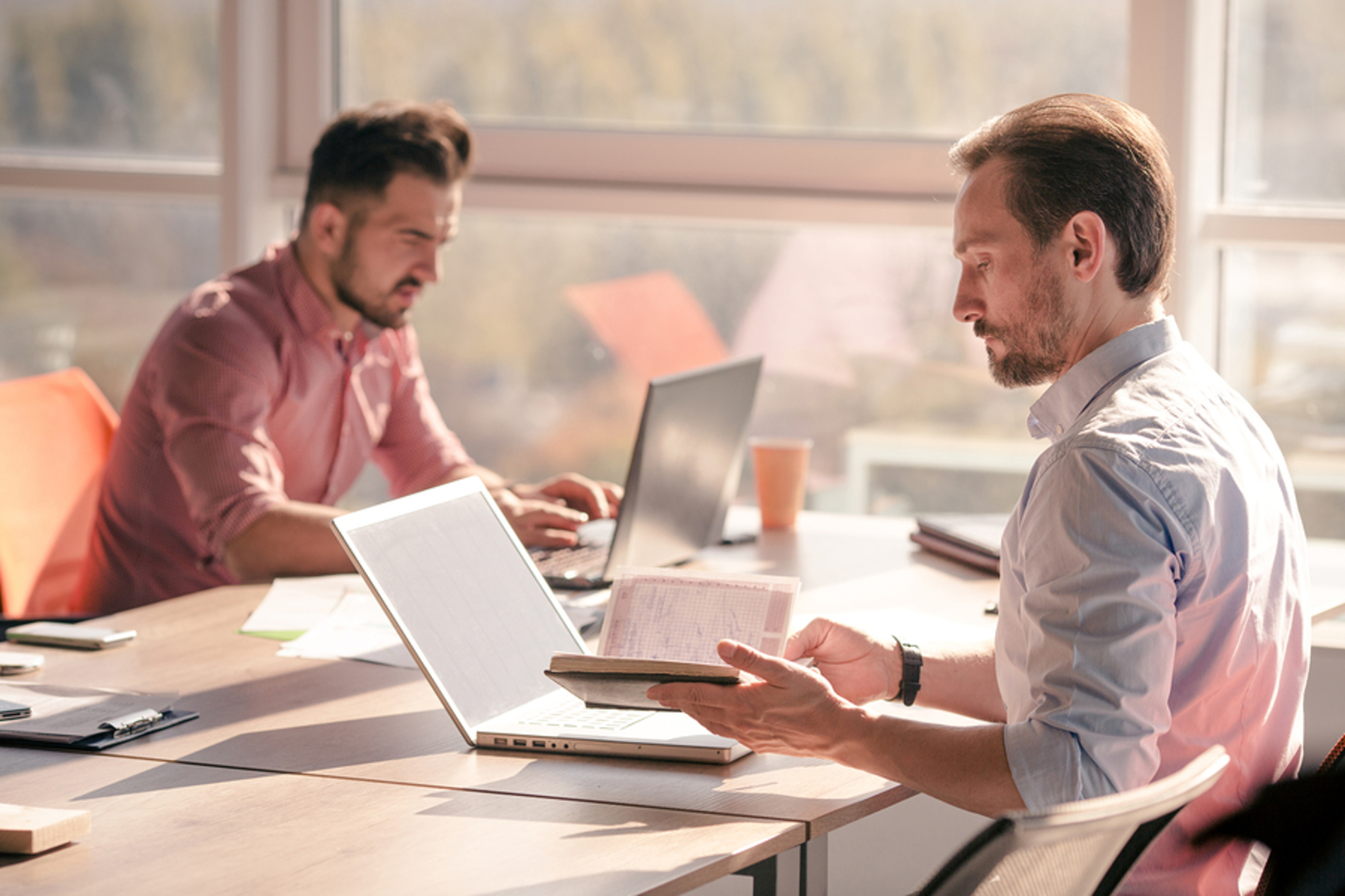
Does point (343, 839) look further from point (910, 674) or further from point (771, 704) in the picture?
point (910, 674)

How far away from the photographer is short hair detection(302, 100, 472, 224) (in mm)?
2625

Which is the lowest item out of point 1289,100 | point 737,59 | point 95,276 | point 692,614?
point 692,614

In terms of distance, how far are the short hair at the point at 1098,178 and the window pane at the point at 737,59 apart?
1.72 meters

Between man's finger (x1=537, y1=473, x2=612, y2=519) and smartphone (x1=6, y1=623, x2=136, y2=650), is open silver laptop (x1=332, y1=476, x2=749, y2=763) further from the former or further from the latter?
man's finger (x1=537, y1=473, x2=612, y2=519)

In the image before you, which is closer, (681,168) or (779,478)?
(779,478)

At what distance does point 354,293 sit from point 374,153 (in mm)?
259

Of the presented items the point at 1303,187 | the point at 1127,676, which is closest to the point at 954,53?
the point at 1303,187

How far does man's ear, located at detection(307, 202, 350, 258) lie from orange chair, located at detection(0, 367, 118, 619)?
0.53 metres

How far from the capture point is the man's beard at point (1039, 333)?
4.64 ft

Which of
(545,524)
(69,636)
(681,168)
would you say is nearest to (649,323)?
(681,168)

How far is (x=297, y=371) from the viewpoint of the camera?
260 cm

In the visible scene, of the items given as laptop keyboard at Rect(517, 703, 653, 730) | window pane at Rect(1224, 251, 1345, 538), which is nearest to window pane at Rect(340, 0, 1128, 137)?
window pane at Rect(1224, 251, 1345, 538)

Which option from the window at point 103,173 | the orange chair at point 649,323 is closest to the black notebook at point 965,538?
the orange chair at point 649,323

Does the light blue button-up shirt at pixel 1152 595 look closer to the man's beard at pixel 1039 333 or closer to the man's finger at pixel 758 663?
the man's beard at pixel 1039 333
